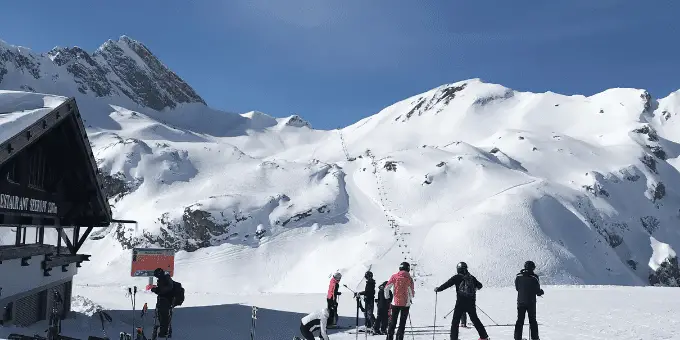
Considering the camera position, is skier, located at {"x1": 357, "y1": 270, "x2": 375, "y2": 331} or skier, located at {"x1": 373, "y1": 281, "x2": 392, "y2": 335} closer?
skier, located at {"x1": 373, "y1": 281, "x2": 392, "y2": 335}

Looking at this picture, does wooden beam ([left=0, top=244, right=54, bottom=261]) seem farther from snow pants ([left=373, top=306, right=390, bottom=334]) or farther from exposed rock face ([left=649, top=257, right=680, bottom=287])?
exposed rock face ([left=649, top=257, right=680, bottom=287])

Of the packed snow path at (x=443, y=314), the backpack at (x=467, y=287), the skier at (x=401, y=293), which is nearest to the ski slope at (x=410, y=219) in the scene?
the packed snow path at (x=443, y=314)

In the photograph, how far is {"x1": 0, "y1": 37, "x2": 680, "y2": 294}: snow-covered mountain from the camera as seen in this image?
162ft

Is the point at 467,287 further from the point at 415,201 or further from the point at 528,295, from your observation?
the point at 415,201

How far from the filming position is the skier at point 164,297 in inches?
460

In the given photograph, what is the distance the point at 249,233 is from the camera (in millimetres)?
56750

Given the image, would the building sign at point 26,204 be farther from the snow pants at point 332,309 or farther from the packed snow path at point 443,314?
the snow pants at point 332,309

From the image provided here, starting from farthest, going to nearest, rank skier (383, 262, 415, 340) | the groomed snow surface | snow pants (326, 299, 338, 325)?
the groomed snow surface → snow pants (326, 299, 338, 325) → skier (383, 262, 415, 340)

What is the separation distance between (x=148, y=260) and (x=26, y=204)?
484 inches

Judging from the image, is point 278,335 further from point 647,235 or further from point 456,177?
→ point 647,235

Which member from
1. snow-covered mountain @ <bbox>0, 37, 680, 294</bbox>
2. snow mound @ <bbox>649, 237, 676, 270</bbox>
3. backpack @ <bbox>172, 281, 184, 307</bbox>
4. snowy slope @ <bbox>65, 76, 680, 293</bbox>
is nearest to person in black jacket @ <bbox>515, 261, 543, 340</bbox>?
backpack @ <bbox>172, 281, 184, 307</bbox>

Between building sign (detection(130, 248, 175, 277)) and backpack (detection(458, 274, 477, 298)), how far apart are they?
52.7 feet

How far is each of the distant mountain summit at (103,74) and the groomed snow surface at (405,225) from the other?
105ft

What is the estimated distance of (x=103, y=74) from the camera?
14350 cm
